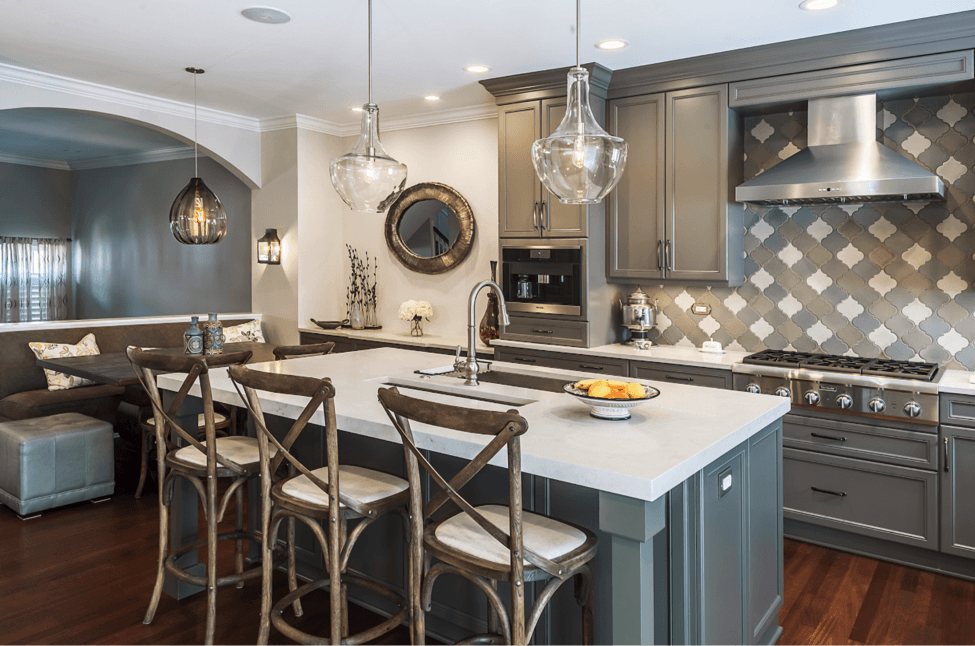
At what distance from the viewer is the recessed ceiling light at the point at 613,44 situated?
12.4 ft

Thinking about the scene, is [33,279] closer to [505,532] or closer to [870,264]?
[505,532]

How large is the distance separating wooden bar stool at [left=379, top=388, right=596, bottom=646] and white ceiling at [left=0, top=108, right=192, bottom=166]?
567 cm

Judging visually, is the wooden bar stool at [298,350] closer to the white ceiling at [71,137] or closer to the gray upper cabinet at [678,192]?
the gray upper cabinet at [678,192]

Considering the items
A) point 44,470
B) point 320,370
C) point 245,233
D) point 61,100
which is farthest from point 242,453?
point 245,233

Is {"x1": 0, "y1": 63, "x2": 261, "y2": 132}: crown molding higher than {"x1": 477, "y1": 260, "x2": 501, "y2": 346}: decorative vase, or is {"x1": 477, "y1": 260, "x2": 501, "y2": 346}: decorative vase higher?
{"x1": 0, "y1": 63, "x2": 261, "y2": 132}: crown molding

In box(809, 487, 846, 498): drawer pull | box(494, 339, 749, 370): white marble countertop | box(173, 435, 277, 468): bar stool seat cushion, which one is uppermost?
box(494, 339, 749, 370): white marble countertop

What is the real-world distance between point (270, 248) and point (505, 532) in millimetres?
4898

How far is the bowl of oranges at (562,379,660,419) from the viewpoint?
209 centimetres

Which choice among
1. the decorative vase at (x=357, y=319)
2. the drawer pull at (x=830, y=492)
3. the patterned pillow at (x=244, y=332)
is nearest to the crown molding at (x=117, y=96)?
the patterned pillow at (x=244, y=332)

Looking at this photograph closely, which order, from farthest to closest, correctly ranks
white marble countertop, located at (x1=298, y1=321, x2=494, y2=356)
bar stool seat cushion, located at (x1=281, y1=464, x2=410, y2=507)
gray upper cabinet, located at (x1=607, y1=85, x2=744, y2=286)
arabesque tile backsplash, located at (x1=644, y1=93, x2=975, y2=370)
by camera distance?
white marble countertop, located at (x1=298, y1=321, x2=494, y2=356), gray upper cabinet, located at (x1=607, y1=85, x2=744, y2=286), arabesque tile backsplash, located at (x1=644, y1=93, x2=975, y2=370), bar stool seat cushion, located at (x1=281, y1=464, x2=410, y2=507)

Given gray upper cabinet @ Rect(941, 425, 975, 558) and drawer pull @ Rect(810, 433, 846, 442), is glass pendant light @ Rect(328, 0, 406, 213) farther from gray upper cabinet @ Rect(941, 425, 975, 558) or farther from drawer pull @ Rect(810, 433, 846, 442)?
gray upper cabinet @ Rect(941, 425, 975, 558)

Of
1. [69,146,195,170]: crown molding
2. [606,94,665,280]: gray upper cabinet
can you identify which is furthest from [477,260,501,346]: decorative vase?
[69,146,195,170]: crown molding

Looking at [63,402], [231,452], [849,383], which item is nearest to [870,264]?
[849,383]

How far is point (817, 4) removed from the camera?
126 inches
